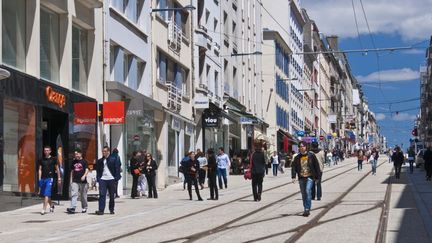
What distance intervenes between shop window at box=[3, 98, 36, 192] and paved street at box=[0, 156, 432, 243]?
32.0 inches

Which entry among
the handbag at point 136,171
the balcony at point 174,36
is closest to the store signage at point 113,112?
the handbag at point 136,171

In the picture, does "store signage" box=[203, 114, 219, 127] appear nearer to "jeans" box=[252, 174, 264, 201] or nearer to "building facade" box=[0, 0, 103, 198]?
"building facade" box=[0, 0, 103, 198]

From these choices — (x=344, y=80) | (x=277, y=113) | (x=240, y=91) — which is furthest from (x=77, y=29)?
(x=344, y=80)

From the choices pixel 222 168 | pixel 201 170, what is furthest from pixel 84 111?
pixel 222 168

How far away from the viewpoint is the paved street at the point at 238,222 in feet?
43.2

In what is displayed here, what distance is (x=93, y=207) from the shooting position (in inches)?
847

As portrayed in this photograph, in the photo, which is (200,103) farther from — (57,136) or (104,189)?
(104,189)

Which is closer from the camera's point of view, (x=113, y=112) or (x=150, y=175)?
(x=113, y=112)

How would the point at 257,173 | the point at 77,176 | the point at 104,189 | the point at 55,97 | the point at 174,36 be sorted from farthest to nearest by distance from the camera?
the point at 174,36 → the point at 55,97 → the point at 257,173 → the point at 77,176 → the point at 104,189

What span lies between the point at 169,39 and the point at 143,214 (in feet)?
57.9

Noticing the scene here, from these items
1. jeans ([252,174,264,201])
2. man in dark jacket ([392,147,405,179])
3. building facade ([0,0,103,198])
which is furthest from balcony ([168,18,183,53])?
jeans ([252,174,264,201])

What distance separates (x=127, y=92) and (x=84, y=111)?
12.2 ft

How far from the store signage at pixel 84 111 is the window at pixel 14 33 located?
333 cm

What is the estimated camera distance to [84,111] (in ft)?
78.6
